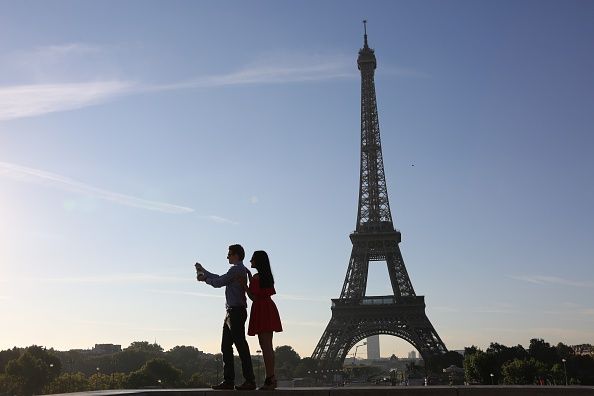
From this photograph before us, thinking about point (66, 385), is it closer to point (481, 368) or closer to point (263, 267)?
point (481, 368)

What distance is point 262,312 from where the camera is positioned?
11.2 meters

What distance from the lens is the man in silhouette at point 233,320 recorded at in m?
11.1

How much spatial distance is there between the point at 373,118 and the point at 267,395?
9635cm

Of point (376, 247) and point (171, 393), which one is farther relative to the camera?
point (376, 247)

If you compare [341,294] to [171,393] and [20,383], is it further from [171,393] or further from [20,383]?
[171,393]

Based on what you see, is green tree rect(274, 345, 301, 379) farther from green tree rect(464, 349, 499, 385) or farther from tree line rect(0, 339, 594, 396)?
green tree rect(464, 349, 499, 385)

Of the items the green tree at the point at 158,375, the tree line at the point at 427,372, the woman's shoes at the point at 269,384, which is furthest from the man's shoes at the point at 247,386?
the green tree at the point at 158,375

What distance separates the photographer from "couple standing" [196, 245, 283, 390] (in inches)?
438

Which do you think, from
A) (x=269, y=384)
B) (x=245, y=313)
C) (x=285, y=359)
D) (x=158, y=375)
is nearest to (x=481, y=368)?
(x=158, y=375)

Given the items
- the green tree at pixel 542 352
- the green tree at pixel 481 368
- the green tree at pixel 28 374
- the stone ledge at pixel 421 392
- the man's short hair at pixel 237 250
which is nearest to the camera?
the stone ledge at pixel 421 392

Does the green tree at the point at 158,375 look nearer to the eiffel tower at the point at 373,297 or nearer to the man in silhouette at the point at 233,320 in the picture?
the eiffel tower at the point at 373,297

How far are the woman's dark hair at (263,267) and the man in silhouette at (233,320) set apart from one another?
0.24 metres

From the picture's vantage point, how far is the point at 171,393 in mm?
10398

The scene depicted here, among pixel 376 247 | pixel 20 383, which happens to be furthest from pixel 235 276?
pixel 376 247
